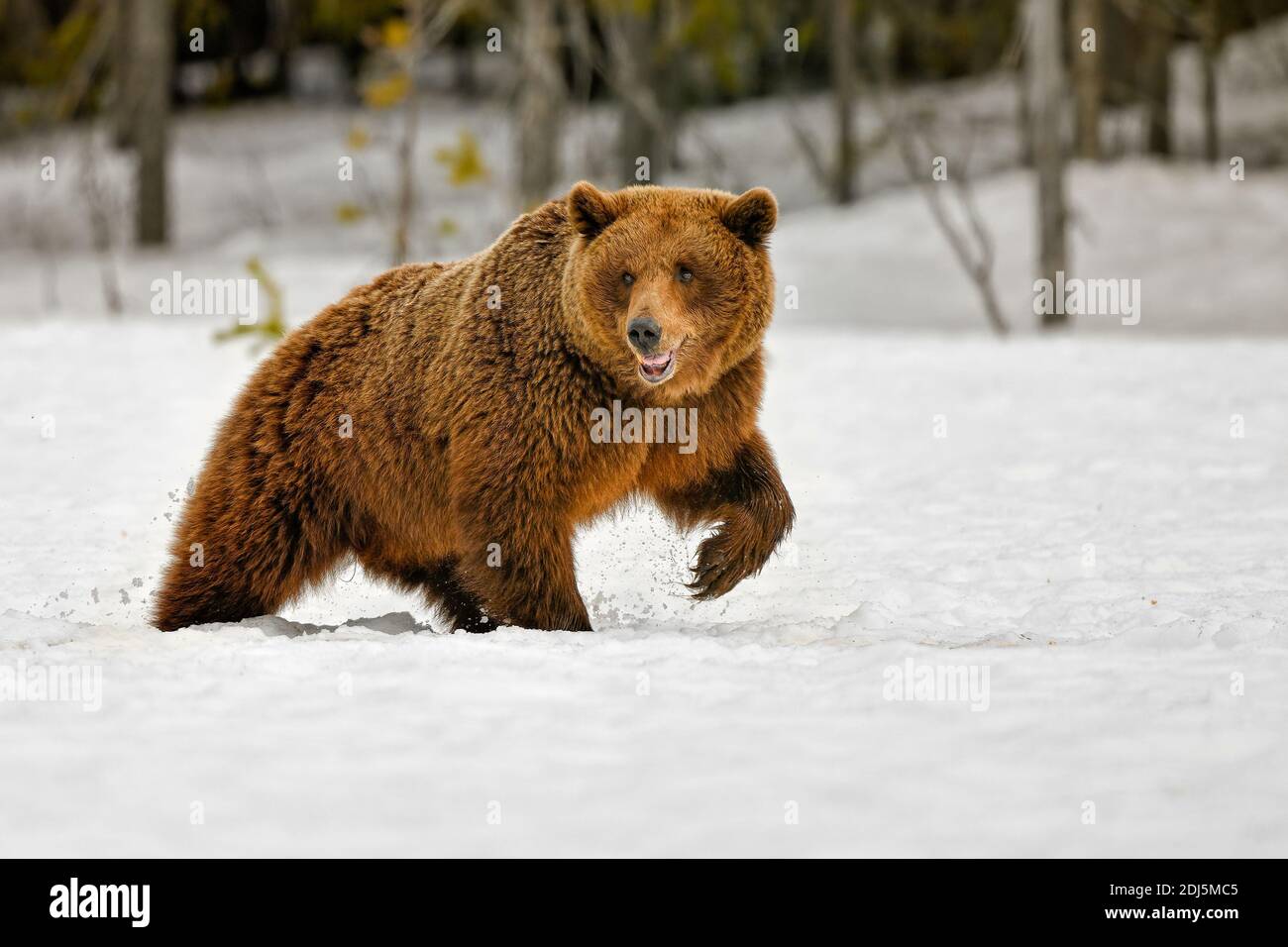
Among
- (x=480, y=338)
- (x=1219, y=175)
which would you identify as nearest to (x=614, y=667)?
(x=480, y=338)

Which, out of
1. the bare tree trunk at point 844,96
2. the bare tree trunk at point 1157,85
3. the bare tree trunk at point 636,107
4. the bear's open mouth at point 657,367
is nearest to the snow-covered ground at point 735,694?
the bear's open mouth at point 657,367

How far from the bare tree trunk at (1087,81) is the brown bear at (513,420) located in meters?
15.8

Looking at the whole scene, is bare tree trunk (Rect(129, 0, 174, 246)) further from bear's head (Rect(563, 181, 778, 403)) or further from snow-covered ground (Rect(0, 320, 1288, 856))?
bear's head (Rect(563, 181, 778, 403))

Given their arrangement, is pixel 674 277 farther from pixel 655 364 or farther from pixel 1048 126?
pixel 1048 126

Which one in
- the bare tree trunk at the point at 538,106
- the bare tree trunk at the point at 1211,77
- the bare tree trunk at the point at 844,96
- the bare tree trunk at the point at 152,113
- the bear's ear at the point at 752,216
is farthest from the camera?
the bare tree trunk at the point at 1211,77

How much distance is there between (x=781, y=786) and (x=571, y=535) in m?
2.03

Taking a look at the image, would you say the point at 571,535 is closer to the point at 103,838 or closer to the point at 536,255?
the point at 536,255

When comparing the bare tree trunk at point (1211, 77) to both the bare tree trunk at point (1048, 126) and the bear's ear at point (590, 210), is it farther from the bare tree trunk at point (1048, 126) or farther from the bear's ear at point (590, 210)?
the bear's ear at point (590, 210)

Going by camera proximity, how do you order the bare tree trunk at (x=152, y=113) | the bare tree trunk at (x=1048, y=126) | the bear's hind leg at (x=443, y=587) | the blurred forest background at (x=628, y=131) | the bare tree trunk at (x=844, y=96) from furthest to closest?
the bare tree trunk at (x=844, y=96), the bare tree trunk at (x=152, y=113), the blurred forest background at (x=628, y=131), the bare tree trunk at (x=1048, y=126), the bear's hind leg at (x=443, y=587)

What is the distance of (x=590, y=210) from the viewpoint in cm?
575

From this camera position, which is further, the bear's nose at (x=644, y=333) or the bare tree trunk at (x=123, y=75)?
the bare tree trunk at (x=123, y=75)

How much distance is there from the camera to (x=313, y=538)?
6266 mm

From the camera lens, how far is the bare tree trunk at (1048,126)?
14484mm

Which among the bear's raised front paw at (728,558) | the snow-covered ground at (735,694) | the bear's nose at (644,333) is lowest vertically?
the snow-covered ground at (735,694)
